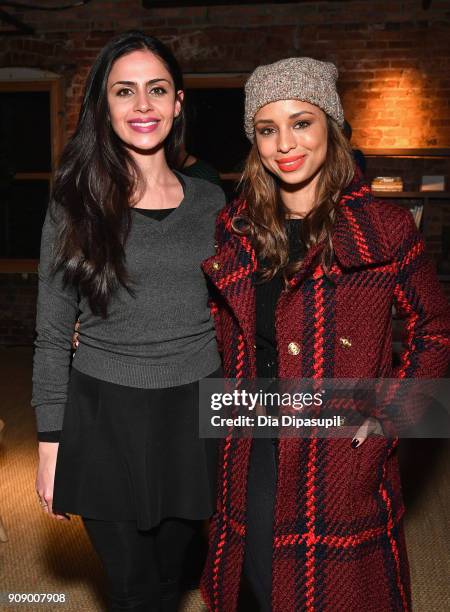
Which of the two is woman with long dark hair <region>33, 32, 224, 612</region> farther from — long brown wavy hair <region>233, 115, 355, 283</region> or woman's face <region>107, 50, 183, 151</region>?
long brown wavy hair <region>233, 115, 355, 283</region>

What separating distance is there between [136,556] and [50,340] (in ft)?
1.91

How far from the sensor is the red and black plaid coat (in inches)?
56.7

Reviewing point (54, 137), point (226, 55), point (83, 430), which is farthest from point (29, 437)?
point (226, 55)

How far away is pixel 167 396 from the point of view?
5.00ft

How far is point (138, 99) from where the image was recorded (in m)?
1.55

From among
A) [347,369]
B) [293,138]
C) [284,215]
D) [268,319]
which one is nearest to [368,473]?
[347,369]

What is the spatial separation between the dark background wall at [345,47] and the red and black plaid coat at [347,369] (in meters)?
4.55

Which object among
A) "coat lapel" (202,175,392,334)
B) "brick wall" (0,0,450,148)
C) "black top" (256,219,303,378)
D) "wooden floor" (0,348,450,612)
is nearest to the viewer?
"coat lapel" (202,175,392,334)

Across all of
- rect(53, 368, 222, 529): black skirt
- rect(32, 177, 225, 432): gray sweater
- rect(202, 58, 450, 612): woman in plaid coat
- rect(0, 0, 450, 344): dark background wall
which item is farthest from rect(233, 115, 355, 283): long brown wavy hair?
rect(0, 0, 450, 344): dark background wall

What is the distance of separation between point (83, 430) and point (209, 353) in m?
0.37

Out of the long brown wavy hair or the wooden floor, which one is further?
the wooden floor

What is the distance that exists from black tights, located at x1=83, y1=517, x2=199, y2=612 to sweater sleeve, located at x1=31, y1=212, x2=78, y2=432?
0.29m

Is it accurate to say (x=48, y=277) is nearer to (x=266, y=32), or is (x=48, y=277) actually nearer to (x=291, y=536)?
(x=291, y=536)

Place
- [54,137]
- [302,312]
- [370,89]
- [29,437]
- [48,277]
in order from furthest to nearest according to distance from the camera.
Result: 1. [54,137]
2. [370,89]
3. [29,437]
4. [48,277]
5. [302,312]
